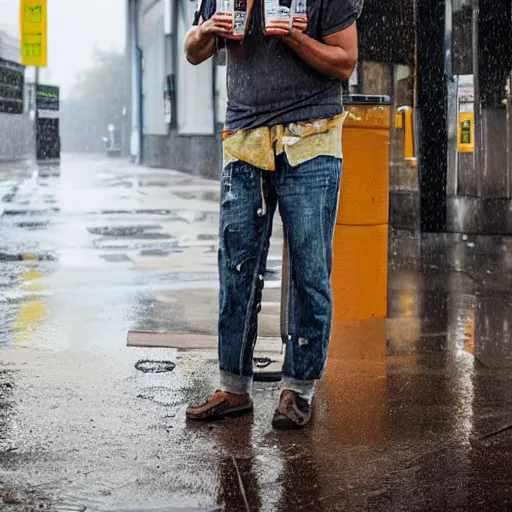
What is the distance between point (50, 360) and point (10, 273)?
3574 millimetres

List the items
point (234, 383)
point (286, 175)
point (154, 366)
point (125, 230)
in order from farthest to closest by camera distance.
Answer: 1. point (125, 230)
2. point (154, 366)
3. point (234, 383)
4. point (286, 175)

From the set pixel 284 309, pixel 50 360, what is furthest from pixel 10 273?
pixel 284 309

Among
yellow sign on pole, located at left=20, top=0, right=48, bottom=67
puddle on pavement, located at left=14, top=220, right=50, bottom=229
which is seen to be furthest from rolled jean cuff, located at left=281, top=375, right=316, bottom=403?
yellow sign on pole, located at left=20, top=0, right=48, bottom=67

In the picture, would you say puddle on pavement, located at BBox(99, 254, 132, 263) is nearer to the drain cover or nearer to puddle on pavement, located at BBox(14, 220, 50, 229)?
puddle on pavement, located at BBox(14, 220, 50, 229)

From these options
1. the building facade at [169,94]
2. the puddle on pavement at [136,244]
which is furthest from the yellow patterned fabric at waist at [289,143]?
the building facade at [169,94]

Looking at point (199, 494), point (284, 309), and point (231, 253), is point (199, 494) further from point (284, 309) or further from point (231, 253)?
point (284, 309)

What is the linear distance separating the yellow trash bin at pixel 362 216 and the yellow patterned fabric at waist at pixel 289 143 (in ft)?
7.73

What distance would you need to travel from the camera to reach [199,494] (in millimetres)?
3438

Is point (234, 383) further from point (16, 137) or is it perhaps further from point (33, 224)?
point (16, 137)

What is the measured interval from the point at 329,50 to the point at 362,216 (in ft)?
8.63

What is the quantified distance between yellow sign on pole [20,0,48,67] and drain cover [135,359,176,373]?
29095 mm

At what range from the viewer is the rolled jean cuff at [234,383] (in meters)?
4.42

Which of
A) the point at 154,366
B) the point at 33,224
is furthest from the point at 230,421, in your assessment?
the point at 33,224

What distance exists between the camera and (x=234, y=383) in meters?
4.43
